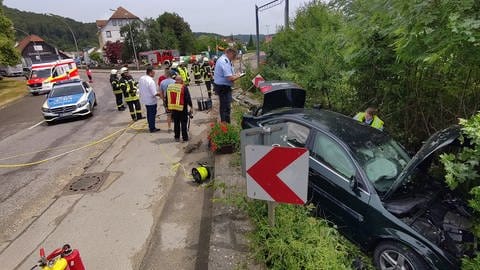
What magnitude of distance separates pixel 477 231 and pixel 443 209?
0.57 m

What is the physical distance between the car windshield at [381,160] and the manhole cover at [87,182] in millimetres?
4709

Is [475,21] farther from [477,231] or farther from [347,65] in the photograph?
[347,65]

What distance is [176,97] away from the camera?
25.6ft

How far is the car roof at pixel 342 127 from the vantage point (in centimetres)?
436

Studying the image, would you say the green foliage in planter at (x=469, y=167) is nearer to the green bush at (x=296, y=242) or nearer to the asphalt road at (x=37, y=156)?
the green bush at (x=296, y=242)

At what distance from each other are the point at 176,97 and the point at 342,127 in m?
4.42

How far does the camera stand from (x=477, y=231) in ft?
10.0

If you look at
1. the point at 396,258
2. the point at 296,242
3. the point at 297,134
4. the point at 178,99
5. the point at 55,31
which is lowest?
the point at 396,258

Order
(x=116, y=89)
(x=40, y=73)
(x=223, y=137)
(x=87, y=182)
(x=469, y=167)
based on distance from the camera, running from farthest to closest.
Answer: (x=40, y=73), (x=116, y=89), (x=223, y=137), (x=87, y=182), (x=469, y=167)

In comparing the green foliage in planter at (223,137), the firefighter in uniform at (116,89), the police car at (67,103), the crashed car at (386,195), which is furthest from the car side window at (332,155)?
the police car at (67,103)

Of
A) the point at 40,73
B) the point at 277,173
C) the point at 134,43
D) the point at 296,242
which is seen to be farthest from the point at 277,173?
the point at 134,43

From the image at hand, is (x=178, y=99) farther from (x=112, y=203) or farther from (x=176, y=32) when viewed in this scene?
(x=176, y=32)

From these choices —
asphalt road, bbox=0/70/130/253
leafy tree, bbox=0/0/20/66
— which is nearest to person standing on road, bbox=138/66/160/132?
asphalt road, bbox=0/70/130/253

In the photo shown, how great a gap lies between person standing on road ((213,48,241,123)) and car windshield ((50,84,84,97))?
7834mm
